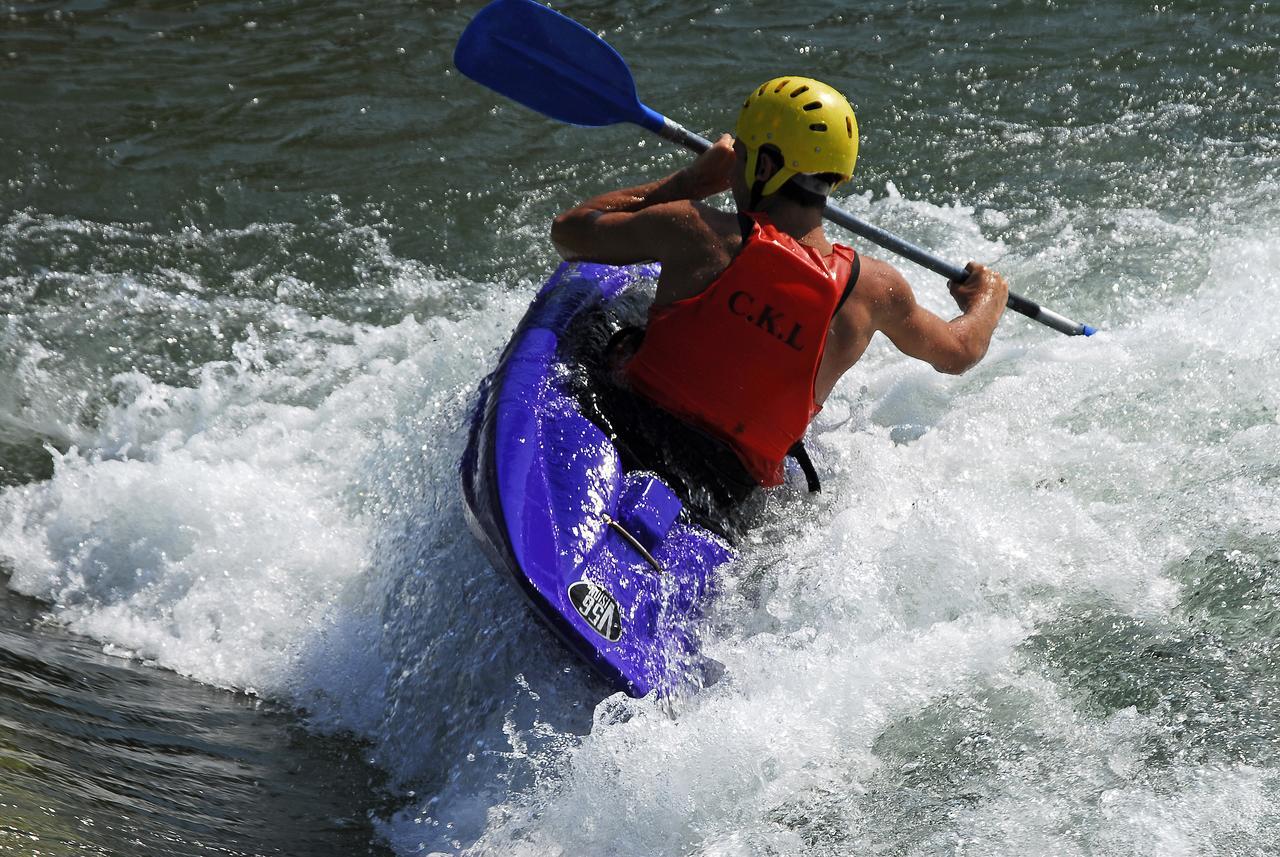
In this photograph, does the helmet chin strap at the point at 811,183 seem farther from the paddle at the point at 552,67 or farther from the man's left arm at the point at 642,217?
the paddle at the point at 552,67

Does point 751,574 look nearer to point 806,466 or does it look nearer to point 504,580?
point 806,466

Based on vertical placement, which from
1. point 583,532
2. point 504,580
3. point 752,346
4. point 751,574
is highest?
point 752,346

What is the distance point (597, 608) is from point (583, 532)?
0.24m

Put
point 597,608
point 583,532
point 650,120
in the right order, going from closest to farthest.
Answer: point 597,608 → point 583,532 → point 650,120

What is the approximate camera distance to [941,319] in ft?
14.1

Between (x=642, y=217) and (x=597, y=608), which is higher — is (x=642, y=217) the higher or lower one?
the higher one

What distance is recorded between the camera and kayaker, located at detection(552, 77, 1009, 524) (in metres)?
3.53

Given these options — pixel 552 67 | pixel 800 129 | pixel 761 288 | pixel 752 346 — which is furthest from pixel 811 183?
pixel 552 67

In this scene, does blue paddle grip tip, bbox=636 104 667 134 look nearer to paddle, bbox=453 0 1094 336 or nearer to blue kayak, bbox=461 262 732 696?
paddle, bbox=453 0 1094 336

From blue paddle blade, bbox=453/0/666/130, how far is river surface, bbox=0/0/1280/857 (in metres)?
1.13

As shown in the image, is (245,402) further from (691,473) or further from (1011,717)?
(1011,717)

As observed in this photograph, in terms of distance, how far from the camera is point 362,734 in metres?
3.75

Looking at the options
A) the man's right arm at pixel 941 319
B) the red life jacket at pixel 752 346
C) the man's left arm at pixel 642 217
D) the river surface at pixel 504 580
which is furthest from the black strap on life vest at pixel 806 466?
the man's left arm at pixel 642 217

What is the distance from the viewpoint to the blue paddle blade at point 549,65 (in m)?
4.72
